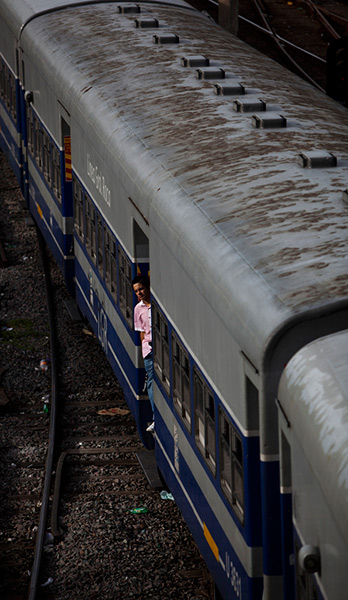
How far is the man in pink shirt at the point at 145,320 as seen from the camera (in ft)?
27.6

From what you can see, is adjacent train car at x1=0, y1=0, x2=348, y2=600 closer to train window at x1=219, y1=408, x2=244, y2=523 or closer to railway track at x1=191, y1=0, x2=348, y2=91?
train window at x1=219, y1=408, x2=244, y2=523

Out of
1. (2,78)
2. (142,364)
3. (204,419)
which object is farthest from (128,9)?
(204,419)

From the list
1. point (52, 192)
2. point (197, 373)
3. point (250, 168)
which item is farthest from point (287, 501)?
point (52, 192)

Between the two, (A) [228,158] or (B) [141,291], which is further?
(B) [141,291]

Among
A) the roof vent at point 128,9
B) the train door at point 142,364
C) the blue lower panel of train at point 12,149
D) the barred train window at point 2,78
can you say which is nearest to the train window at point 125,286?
the train door at point 142,364

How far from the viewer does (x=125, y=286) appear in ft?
30.3

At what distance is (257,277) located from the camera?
549 cm

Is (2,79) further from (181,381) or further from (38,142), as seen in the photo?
(181,381)

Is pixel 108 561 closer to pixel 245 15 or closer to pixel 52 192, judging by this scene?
pixel 52 192

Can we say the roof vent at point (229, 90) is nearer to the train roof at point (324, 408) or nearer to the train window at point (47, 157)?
the train roof at point (324, 408)

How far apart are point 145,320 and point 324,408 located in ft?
14.4

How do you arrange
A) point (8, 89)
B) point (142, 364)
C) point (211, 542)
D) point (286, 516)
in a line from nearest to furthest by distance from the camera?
point (286, 516) < point (211, 542) < point (142, 364) < point (8, 89)

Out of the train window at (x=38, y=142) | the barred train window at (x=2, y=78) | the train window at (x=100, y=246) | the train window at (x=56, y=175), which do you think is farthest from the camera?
the barred train window at (x=2, y=78)

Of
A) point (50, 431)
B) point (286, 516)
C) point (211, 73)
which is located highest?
point (211, 73)
